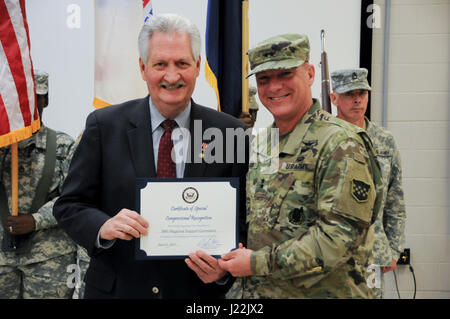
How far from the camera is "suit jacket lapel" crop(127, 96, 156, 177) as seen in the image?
145 cm

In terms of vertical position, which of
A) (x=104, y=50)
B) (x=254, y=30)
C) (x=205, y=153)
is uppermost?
(x=254, y=30)

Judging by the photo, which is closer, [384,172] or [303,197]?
[303,197]

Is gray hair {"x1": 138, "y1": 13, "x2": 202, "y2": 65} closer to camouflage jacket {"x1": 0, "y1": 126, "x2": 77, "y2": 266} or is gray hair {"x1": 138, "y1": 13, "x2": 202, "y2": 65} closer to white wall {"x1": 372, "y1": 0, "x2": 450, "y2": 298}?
camouflage jacket {"x1": 0, "y1": 126, "x2": 77, "y2": 266}

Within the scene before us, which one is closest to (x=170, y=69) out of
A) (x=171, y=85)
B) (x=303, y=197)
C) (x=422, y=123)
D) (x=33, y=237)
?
(x=171, y=85)

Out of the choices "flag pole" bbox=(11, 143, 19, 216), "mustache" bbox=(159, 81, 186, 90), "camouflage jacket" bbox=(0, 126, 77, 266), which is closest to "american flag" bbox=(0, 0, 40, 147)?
"flag pole" bbox=(11, 143, 19, 216)

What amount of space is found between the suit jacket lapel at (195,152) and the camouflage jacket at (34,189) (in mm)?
1550

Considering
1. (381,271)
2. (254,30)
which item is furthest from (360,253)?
(254,30)

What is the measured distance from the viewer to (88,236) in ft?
4.59

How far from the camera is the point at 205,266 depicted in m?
1.34

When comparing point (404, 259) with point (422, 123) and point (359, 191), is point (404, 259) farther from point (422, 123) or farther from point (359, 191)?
point (359, 191)

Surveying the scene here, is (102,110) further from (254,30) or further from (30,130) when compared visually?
(254,30)

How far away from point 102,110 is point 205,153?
1.27 feet

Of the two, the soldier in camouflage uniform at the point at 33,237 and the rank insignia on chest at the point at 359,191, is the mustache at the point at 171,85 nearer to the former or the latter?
the rank insignia on chest at the point at 359,191

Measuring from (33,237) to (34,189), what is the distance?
0.95 feet
